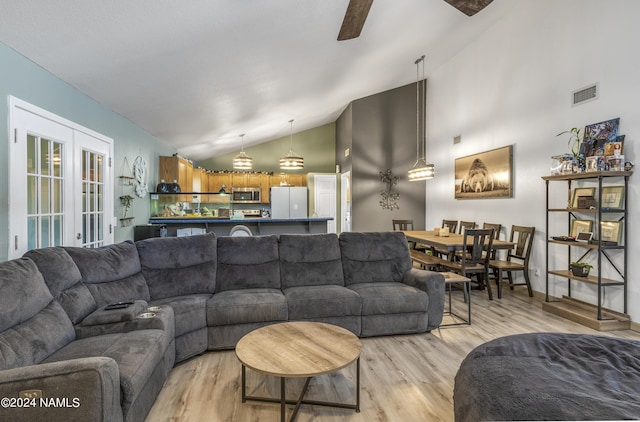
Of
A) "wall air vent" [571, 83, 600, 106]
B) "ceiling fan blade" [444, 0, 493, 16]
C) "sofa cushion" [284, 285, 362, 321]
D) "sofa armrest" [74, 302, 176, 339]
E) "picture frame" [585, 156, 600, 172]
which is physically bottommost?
"sofa cushion" [284, 285, 362, 321]

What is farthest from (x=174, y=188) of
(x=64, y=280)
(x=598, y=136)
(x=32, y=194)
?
(x=598, y=136)

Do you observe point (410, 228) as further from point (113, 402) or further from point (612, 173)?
point (113, 402)

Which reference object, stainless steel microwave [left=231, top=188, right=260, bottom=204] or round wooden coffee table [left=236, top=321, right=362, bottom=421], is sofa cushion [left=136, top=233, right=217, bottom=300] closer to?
round wooden coffee table [left=236, top=321, right=362, bottom=421]

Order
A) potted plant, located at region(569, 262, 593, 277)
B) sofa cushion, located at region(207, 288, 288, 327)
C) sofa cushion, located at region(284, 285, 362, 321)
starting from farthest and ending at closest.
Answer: potted plant, located at region(569, 262, 593, 277), sofa cushion, located at region(284, 285, 362, 321), sofa cushion, located at region(207, 288, 288, 327)

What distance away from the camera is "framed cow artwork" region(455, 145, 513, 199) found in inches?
210

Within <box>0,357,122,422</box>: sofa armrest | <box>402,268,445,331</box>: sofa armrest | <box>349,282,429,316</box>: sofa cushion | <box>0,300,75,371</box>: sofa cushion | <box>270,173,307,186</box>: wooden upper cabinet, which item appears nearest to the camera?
<box>0,357,122,422</box>: sofa armrest

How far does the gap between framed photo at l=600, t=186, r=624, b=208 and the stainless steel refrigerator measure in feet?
21.7

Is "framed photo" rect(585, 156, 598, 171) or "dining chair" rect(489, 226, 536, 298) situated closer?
"framed photo" rect(585, 156, 598, 171)

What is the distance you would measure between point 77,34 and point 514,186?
18.8 feet

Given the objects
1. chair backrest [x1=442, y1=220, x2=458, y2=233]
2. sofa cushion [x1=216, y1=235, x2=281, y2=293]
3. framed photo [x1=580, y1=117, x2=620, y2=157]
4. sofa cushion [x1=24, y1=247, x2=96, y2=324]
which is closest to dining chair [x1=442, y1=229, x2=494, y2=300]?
framed photo [x1=580, y1=117, x2=620, y2=157]

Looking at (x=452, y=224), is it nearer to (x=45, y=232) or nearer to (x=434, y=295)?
(x=434, y=295)

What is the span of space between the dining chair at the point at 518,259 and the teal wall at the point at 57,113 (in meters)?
5.35

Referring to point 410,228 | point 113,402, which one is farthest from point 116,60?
point 410,228

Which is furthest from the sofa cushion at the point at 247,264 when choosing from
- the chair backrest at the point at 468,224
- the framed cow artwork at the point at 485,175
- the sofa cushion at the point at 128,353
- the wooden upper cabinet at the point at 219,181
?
the wooden upper cabinet at the point at 219,181
